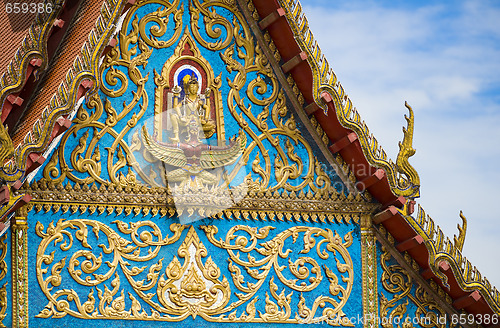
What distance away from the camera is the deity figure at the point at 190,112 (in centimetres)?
1564

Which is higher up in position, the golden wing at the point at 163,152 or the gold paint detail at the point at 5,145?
the golden wing at the point at 163,152

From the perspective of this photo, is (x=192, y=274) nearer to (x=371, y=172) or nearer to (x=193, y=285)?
(x=193, y=285)

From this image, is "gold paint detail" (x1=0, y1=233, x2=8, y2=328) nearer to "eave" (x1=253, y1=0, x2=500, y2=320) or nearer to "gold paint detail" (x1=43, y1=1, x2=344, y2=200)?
"gold paint detail" (x1=43, y1=1, x2=344, y2=200)

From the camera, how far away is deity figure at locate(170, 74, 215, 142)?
15.6 meters

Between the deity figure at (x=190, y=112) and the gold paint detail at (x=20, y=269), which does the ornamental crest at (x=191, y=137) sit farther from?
the gold paint detail at (x=20, y=269)

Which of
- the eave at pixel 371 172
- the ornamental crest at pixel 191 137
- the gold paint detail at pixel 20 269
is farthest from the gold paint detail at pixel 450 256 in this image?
the gold paint detail at pixel 20 269

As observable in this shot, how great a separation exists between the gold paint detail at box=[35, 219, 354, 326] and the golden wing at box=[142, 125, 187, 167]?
69cm

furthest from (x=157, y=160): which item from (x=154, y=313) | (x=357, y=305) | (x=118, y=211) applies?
(x=357, y=305)

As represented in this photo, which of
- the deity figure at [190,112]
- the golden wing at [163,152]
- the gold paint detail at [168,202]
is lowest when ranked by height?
the gold paint detail at [168,202]

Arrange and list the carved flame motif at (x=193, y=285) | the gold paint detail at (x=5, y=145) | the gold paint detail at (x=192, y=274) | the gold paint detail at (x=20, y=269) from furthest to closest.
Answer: the carved flame motif at (x=193, y=285), the gold paint detail at (x=192, y=274), the gold paint detail at (x=20, y=269), the gold paint detail at (x=5, y=145)

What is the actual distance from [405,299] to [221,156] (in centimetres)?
255

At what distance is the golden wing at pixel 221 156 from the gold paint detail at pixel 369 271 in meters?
1.58

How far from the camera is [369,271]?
15.8m

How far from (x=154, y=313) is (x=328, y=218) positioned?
2.26m
